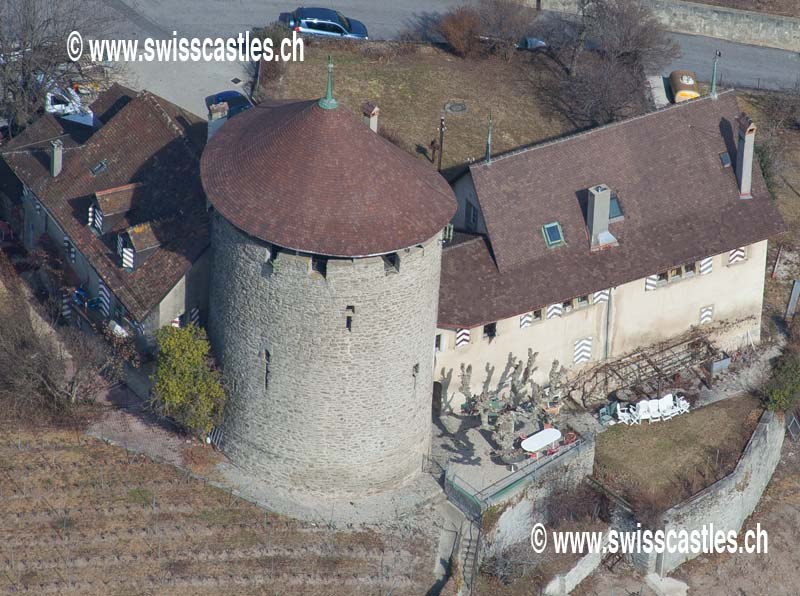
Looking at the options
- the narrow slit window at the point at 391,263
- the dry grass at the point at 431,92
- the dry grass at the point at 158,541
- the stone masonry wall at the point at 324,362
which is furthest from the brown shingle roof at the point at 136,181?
the dry grass at the point at 431,92

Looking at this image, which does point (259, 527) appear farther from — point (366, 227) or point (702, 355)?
point (702, 355)

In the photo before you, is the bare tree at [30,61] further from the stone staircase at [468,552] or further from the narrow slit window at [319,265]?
the stone staircase at [468,552]

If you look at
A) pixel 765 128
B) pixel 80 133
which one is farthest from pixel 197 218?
pixel 765 128

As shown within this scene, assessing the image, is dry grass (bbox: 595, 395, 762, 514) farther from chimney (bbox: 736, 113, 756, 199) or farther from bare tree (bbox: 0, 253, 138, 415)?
bare tree (bbox: 0, 253, 138, 415)

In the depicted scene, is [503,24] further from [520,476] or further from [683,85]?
[520,476]

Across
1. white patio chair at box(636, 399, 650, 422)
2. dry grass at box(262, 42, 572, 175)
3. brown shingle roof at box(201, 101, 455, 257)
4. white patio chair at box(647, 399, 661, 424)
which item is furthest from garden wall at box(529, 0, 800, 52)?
brown shingle roof at box(201, 101, 455, 257)
